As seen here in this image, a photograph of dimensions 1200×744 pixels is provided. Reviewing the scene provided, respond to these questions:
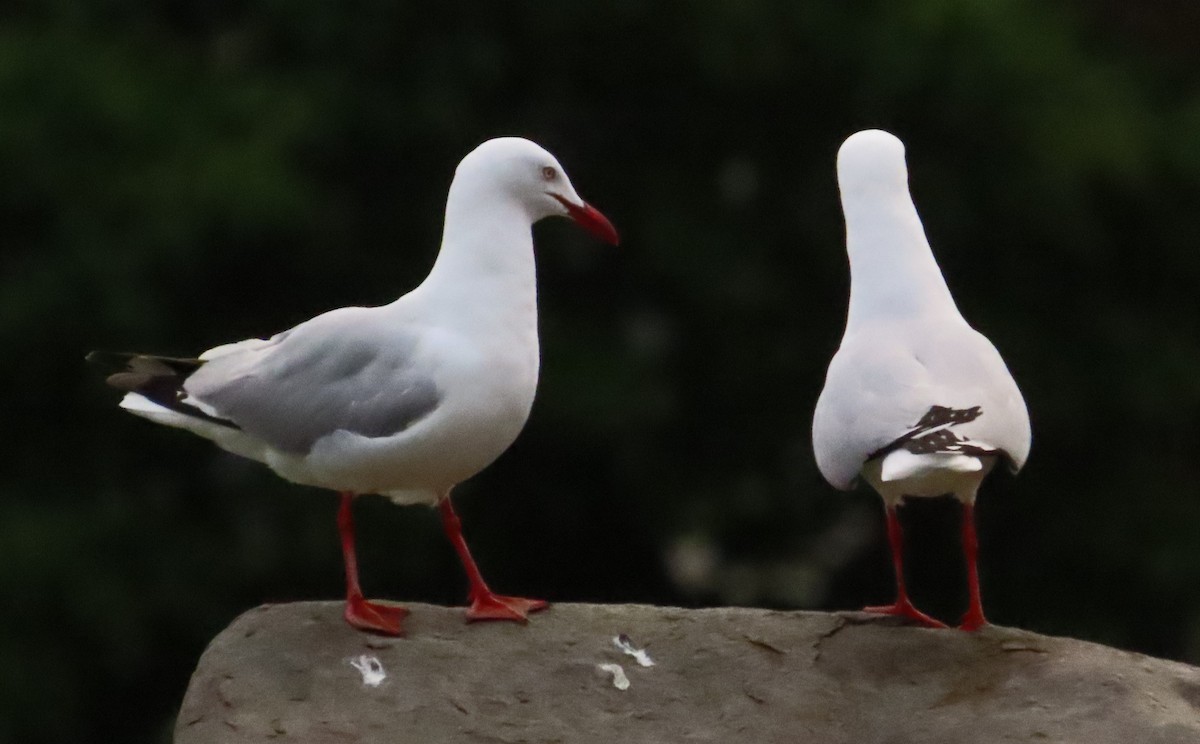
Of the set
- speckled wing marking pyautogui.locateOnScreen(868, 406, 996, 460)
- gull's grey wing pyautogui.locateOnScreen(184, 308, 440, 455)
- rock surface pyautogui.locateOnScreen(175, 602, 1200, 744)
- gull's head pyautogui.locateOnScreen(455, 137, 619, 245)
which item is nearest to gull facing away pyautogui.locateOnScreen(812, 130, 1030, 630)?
speckled wing marking pyautogui.locateOnScreen(868, 406, 996, 460)

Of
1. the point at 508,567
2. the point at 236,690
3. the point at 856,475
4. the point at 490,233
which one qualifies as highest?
the point at 490,233

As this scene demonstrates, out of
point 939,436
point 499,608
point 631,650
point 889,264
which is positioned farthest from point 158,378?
point 939,436

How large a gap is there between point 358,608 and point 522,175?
1.16 metres

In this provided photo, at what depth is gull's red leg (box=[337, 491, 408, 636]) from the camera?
18.2 ft

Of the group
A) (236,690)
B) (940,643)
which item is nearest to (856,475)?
(940,643)

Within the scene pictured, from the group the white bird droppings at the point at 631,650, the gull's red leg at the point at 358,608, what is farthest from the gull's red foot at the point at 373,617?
the white bird droppings at the point at 631,650

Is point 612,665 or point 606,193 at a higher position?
point 606,193

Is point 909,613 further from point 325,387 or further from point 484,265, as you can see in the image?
point 325,387

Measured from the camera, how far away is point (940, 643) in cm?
556

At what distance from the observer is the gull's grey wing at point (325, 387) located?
17.6 ft

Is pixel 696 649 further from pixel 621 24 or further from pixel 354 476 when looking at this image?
pixel 621 24

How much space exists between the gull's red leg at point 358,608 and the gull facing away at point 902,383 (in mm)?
1143

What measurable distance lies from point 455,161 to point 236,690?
14.9 ft

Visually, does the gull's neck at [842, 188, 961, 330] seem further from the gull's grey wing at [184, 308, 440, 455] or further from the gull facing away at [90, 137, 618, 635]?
the gull's grey wing at [184, 308, 440, 455]
